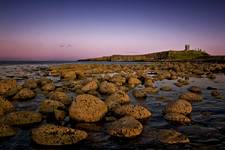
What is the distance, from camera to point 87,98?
13.6m

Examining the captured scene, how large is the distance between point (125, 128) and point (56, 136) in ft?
9.85

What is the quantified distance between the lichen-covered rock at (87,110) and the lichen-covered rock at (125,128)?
1761 millimetres

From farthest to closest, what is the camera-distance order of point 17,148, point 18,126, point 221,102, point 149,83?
point 149,83
point 221,102
point 18,126
point 17,148

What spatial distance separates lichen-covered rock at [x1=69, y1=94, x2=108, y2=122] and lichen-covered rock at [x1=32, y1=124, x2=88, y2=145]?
232 centimetres

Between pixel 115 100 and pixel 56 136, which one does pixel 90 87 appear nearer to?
pixel 115 100

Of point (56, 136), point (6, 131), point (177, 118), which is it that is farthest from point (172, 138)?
point (6, 131)

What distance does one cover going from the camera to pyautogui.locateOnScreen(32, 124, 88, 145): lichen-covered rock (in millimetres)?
9812

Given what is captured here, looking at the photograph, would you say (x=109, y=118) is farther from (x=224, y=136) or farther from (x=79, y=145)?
(x=224, y=136)

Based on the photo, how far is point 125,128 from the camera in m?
10.7

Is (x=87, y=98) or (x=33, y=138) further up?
(x=87, y=98)

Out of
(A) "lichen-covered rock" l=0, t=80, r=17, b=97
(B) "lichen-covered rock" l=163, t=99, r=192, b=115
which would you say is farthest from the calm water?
(A) "lichen-covered rock" l=0, t=80, r=17, b=97

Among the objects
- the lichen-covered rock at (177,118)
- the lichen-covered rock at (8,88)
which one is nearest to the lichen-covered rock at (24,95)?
the lichen-covered rock at (8,88)

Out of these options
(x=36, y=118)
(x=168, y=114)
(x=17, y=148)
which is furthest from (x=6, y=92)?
(x=168, y=114)

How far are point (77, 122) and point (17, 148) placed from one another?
370cm
